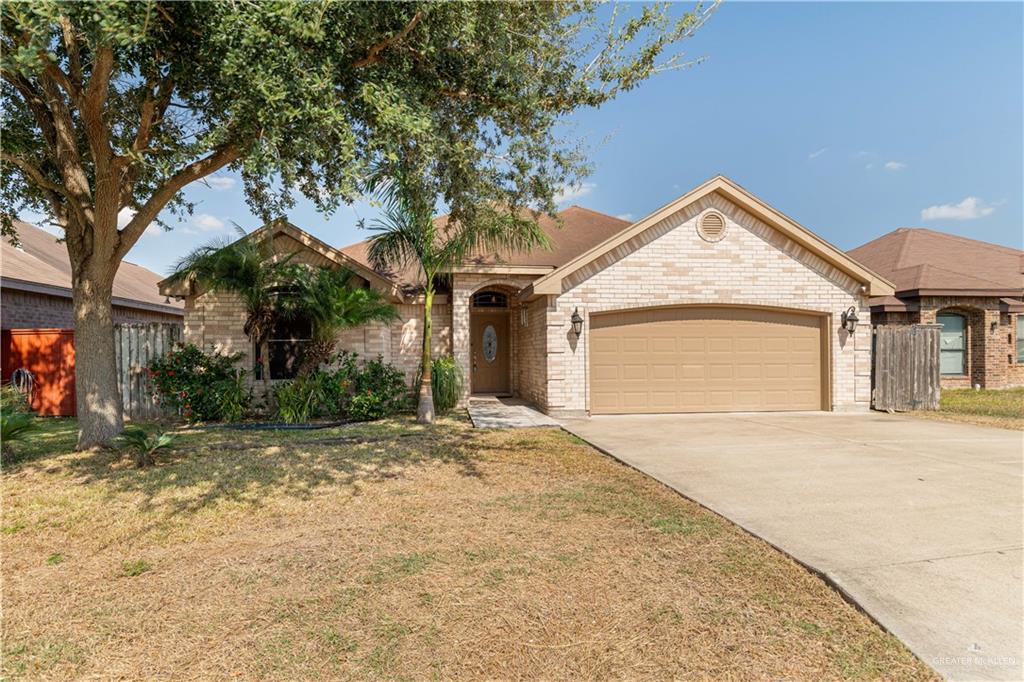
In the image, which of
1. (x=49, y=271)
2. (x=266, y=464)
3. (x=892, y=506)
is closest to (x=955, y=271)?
(x=892, y=506)

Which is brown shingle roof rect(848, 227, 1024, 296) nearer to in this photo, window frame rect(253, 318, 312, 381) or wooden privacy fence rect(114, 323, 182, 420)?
window frame rect(253, 318, 312, 381)

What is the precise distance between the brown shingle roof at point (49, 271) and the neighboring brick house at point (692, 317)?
7784mm

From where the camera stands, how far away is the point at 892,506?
5.08 metres

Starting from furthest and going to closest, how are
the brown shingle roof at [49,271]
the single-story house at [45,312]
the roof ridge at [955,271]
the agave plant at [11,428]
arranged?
the roof ridge at [955,271], the brown shingle roof at [49,271], the single-story house at [45,312], the agave plant at [11,428]

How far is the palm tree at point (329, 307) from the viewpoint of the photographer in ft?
34.6

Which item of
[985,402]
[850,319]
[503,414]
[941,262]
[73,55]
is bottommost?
[985,402]

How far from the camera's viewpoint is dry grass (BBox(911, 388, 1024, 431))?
1061 centimetres

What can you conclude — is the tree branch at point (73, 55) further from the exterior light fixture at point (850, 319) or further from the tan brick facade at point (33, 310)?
the exterior light fixture at point (850, 319)

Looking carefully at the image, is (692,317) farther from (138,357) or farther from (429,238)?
(138,357)

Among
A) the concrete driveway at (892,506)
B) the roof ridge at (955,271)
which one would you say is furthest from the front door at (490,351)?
the roof ridge at (955,271)

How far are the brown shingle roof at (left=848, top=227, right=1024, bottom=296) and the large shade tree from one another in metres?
13.9

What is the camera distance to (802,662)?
8.93 feet

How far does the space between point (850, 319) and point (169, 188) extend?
1325cm

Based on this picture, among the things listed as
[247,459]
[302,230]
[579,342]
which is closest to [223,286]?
[302,230]
